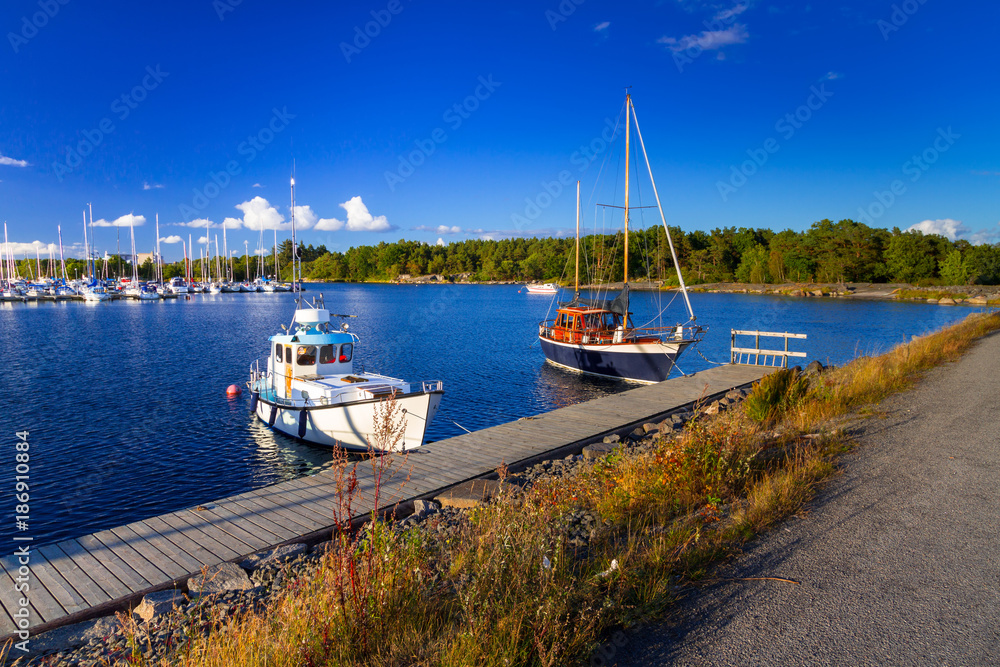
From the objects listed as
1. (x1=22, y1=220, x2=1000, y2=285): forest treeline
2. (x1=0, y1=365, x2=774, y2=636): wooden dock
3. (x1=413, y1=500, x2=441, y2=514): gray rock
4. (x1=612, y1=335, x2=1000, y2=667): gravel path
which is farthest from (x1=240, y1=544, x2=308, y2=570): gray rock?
(x1=22, y1=220, x2=1000, y2=285): forest treeline

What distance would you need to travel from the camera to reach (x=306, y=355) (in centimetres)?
1564

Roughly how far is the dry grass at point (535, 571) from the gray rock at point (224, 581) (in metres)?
0.77

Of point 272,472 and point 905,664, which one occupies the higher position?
point 905,664

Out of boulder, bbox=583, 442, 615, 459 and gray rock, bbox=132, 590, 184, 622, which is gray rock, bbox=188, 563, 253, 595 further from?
boulder, bbox=583, 442, 615, 459

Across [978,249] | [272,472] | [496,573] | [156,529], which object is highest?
[978,249]

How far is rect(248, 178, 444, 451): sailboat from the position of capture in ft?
44.8

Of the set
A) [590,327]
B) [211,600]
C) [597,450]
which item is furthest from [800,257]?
[211,600]

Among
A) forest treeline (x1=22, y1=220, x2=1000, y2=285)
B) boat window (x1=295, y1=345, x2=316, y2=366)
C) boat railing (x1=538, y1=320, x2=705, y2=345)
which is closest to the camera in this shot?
boat window (x1=295, y1=345, x2=316, y2=366)

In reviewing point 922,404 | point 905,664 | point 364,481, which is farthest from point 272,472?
point 922,404

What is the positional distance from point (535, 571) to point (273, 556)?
339 cm

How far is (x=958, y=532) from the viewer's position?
567 centimetres

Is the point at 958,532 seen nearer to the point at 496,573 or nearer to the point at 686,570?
the point at 686,570

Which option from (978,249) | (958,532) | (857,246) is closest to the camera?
(958,532)

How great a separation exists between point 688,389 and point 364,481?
10.8 m
